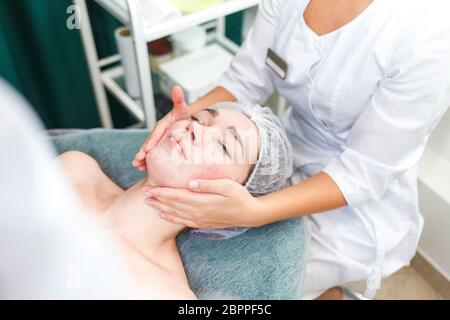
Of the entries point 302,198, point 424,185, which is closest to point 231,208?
point 302,198

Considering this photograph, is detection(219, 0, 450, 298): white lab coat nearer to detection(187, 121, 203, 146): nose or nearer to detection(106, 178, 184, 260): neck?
detection(187, 121, 203, 146): nose

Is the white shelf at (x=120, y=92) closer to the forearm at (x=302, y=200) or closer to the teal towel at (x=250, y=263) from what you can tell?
the teal towel at (x=250, y=263)

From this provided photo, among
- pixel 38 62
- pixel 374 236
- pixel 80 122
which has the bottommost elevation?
pixel 80 122

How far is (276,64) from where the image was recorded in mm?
1104

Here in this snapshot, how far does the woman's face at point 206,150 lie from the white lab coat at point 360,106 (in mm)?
196

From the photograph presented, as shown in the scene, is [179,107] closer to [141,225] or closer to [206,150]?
[206,150]

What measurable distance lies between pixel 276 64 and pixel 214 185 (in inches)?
16.6

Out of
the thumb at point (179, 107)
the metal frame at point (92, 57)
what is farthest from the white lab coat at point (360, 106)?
the metal frame at point (92, 57)

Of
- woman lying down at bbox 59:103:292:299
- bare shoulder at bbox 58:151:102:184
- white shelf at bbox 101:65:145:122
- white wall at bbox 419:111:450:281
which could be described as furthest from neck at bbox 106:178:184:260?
white wall at bbox 419:111:450:281

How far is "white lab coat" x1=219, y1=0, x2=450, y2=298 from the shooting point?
2.85 ft

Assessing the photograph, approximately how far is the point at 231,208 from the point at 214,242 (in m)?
0.20

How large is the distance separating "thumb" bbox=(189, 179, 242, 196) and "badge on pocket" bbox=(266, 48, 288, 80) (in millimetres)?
381
